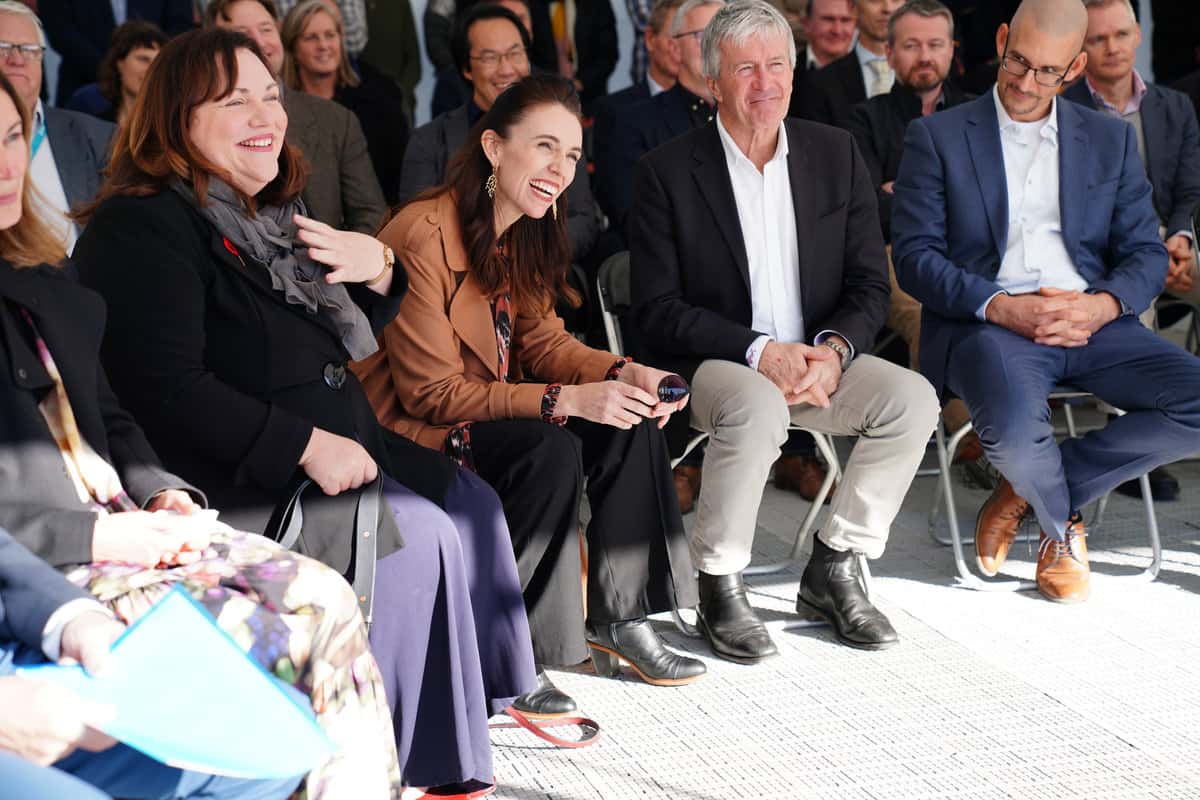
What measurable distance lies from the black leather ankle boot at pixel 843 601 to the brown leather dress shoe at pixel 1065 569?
21.8 inches

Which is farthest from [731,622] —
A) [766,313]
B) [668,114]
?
[668,114]

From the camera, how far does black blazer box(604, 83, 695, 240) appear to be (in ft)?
16.9

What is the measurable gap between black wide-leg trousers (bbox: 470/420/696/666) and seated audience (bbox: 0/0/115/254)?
6.43 feet

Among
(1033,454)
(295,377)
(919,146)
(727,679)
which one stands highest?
(919,146)

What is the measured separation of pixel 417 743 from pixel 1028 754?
1266mm

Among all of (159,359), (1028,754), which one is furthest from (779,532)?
(159,359)

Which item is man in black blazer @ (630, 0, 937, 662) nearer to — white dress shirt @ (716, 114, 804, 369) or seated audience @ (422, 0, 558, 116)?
white dress shirt @ (716, 114, 804, 369)

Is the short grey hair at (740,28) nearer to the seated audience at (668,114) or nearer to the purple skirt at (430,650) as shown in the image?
the seated audience at (668,114)

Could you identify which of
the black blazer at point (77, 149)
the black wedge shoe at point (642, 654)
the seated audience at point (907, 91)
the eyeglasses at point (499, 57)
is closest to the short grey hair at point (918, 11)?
the seated audience at point (907, 91)

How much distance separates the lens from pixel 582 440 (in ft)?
10.5

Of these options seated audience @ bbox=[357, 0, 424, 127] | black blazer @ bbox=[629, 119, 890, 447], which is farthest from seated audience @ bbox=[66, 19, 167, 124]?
→ black blazer @ bbox=[629, 119, 890, 447]

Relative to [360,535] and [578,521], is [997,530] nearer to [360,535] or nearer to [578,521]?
[578,521]

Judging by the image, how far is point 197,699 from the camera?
162cm

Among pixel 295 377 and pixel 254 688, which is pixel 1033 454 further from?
pixel 254 688
